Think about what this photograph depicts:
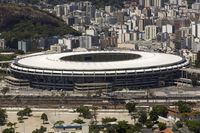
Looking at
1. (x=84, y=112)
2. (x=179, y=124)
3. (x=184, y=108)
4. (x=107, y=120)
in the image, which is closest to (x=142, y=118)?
(x=107, y=120)

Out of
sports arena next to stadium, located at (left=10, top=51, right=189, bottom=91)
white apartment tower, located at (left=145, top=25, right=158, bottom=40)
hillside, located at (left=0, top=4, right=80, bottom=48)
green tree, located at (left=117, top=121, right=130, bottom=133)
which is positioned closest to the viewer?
green tree, located at (left=117, top=121, right=130, bottom=133)

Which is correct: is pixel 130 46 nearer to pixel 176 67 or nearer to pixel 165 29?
pixel 165 29

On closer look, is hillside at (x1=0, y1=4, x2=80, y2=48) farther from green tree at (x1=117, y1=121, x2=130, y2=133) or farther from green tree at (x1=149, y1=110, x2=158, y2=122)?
green tree at (x1=117, y1=121, x2=130, y2=133)

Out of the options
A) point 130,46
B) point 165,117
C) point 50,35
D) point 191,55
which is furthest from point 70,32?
point 165,117

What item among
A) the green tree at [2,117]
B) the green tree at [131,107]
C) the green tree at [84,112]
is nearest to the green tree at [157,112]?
the green tree at [131,107]

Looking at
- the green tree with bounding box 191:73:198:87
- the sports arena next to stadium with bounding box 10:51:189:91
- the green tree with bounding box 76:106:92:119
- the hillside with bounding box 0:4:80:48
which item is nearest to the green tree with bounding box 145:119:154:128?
the green tree with bounding box 76:106:92:119

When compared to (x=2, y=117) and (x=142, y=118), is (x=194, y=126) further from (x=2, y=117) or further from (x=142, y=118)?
(x=2, y=117)
